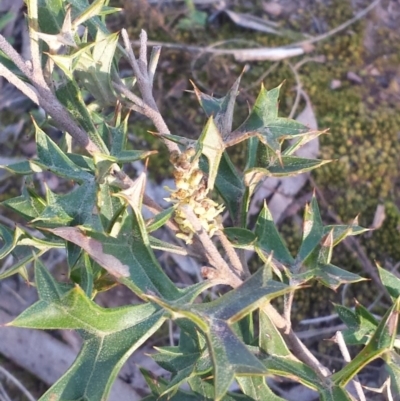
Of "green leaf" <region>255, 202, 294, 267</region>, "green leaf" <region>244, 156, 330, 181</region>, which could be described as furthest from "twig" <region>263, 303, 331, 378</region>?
"green leaf" <region>244, 156, 330, 181</region>

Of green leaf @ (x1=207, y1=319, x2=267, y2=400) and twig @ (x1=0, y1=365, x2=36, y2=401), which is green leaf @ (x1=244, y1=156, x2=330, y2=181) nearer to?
green leaf @ (x1=207, y1=319, x2=267, y2=400)

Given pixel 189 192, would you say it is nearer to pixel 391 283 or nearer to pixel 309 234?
pixel 309 234

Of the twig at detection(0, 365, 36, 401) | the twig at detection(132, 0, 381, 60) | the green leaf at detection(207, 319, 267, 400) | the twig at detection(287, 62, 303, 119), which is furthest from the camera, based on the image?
the twig at detection(132, 0, 381, 60)

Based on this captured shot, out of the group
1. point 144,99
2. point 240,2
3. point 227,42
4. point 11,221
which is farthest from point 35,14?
point 240,2

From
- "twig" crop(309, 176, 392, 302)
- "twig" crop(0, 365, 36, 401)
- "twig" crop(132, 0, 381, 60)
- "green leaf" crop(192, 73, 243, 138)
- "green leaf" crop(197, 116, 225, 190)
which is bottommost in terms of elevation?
"twig" crop(0, 365, 36, 401)

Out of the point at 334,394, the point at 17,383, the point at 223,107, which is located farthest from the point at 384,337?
the point at 17,383

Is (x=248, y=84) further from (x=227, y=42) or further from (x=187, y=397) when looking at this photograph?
(x=187, y=397)

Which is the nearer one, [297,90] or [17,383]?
[17,383]
